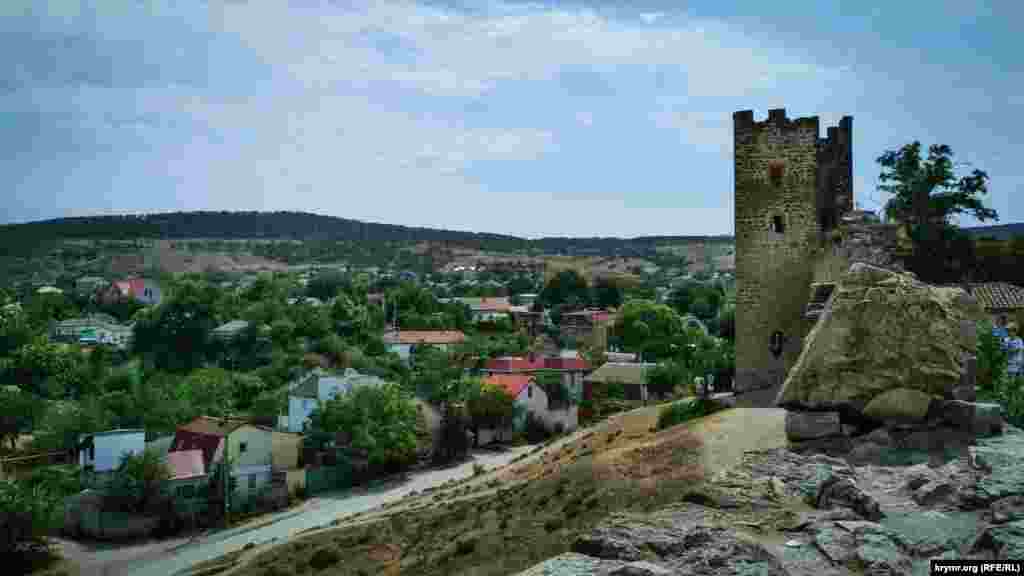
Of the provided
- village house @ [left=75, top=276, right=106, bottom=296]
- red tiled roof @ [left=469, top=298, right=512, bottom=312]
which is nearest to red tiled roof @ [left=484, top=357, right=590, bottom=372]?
red tiled roof @ [left=469, top=298, right=512, bottom=312]

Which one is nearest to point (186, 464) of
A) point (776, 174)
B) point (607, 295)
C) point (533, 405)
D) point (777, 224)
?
point (533, 405)

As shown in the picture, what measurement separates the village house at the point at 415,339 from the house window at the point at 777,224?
167 feet

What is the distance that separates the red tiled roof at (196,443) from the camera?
40562 millimetres

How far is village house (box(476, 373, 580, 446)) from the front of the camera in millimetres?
49812

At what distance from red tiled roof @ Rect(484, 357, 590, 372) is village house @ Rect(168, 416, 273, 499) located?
21179mm

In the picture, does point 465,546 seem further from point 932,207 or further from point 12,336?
point 12,336

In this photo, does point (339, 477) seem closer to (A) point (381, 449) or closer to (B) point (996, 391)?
(A) point (381, 449)

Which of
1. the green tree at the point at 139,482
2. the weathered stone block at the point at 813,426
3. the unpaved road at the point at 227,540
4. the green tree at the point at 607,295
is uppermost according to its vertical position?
the weathered stone block at the point at 813,426

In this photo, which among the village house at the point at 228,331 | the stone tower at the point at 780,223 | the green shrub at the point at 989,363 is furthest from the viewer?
the village house at the point at 228,331

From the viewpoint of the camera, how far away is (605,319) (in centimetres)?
8775

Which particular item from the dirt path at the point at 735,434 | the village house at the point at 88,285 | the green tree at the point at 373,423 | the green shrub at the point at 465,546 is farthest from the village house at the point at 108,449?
the village house at the point at 88,285

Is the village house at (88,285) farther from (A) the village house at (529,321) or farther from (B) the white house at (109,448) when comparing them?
(B) the white house at (109,448)

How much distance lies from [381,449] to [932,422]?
33.0 m

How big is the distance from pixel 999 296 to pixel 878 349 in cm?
3580
